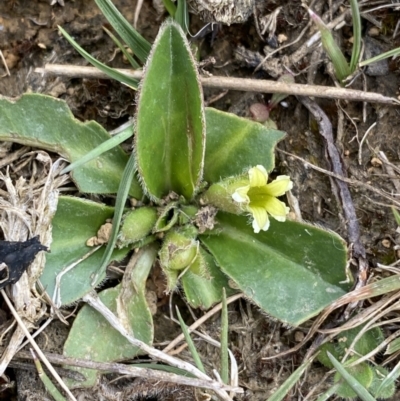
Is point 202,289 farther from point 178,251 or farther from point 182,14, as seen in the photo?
point 182,14

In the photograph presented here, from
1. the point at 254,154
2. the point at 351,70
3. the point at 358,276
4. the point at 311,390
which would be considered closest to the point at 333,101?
the point at 351,70

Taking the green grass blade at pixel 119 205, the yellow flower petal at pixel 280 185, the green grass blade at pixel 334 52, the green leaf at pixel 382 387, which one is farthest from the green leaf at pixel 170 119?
the green leaf at pixel 382 387

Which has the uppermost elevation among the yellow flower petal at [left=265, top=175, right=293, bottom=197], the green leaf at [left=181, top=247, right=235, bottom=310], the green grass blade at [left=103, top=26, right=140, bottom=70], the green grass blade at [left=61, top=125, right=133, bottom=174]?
the green grass blade at [left=103, top=26, right=140, bottom=70]

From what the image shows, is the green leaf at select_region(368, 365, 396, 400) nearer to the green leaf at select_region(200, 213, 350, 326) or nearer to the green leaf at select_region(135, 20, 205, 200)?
the green leaf at select_region(200, 213, 350, 326)

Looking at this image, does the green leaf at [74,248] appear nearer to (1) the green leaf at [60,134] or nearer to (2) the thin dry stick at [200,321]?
(1) the green leaf at [60,134]

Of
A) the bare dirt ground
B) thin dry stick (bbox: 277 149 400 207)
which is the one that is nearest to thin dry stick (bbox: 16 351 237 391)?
the bare dirt ground

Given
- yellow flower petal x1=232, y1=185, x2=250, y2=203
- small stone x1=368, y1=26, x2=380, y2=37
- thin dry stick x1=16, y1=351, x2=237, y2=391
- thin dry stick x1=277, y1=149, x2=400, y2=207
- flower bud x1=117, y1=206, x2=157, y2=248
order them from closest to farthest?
1. yellow flower petal x1=232, y1=185, x2=250, y2=203
2. thin dry stick x1=16, y1=351, x2=237, y2=391
3. flower bud x1=117, y1=206, x2=157, y2=248
4. thin dry stick x1=277, y1=149, x2=400, y2=207
5. small stone x1=368, y1=26, x2=380, y2=37

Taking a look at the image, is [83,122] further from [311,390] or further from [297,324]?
[311,390]
